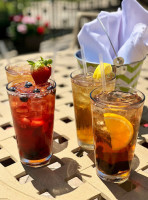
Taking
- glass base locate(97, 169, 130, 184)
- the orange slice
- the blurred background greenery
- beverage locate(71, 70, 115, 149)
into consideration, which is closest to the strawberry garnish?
beverage locate(71, 70, 115, 149)

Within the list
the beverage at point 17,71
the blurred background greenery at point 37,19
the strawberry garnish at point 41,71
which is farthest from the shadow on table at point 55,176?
the blurred background greenery at point 37,19

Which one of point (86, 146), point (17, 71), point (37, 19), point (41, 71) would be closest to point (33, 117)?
point (41, 71)

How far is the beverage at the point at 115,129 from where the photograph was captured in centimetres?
84

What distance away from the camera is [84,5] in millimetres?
8750

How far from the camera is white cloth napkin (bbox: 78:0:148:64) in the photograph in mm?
1227

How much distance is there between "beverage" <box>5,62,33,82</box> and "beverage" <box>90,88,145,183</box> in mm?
Result: 406

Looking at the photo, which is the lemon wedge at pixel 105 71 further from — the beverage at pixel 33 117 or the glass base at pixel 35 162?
the glass base at pixel 35 162

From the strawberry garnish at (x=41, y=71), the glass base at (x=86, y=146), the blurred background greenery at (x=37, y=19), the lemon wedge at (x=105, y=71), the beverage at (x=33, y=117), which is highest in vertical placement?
the strawberry garnish at (x=41, y=71)

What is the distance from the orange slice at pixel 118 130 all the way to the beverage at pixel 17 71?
0.47m

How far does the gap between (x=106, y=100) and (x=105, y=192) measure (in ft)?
0.92

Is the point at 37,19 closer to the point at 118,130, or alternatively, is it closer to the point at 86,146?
the point at 86,146

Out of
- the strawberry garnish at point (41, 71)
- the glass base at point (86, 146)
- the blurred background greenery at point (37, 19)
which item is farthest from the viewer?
the blurred background greenery at point (37, 19)

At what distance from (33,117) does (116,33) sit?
59 cm

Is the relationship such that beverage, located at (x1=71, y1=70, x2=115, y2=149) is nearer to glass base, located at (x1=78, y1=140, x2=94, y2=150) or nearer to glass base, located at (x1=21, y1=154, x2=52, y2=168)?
glass base, located at (x1=78, y1=140, x2=94, y2=150)
